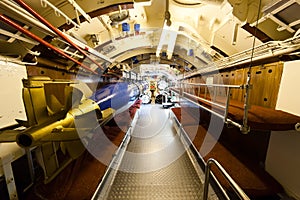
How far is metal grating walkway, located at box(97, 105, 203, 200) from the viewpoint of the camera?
1420 millimetres

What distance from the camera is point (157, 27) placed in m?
3.62

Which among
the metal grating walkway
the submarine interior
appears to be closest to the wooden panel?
the submarine interior

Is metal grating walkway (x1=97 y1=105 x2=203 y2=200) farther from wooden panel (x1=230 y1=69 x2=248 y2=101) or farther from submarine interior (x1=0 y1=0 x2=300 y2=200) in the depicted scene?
wooden panel (x1=230 y1=69 x2=248 y2=101)

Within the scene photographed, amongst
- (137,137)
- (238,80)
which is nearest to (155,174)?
(137,137)

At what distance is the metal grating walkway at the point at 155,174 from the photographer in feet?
4.66

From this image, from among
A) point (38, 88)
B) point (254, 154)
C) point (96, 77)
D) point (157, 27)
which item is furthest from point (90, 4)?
point (254, 154)

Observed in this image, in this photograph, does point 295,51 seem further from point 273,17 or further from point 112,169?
point 112,169

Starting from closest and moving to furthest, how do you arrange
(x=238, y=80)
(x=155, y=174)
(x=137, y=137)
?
(x=155, y=174), (x=238, y=80), (x=137, y=137)

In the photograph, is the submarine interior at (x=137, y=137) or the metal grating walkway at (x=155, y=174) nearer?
the submarine interior at (x=137, y=137)

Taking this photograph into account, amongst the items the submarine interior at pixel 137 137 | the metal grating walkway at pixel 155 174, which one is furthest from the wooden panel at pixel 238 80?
the metal grating walkway at pixel 155 174

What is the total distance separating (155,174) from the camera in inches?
67.9

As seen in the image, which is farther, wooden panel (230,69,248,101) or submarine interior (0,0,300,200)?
wooden panel (230,69,248,101)

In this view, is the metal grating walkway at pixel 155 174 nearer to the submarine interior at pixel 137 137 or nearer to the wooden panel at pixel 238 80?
the submarine interior at pixel 137 137

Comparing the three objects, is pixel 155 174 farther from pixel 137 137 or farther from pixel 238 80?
pixel 238 80
